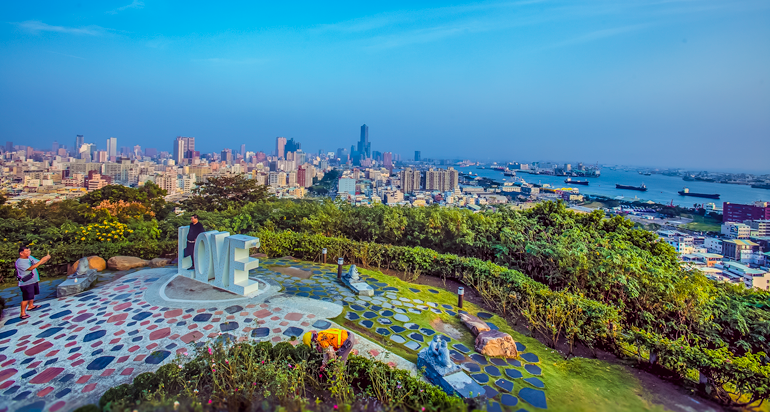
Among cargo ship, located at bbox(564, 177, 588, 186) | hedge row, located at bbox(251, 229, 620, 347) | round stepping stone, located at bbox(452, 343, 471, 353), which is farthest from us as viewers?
cargo ship, located at bbox(564, 177, 588, 186)

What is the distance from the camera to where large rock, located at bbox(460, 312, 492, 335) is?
181 inches

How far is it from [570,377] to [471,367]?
1049mm

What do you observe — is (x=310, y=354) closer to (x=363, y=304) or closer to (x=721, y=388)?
(x=363, y=304)

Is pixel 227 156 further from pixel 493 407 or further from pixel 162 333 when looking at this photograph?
pixel 493 407

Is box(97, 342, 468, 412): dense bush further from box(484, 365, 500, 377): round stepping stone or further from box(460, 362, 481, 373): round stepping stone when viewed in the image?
box(484, 365, 500, 377): round stepping stone

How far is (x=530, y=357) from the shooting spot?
4.09 meters

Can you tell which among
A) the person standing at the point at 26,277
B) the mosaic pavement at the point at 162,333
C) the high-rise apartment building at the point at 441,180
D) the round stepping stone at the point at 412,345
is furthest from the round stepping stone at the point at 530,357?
the high-rise apartment building at the point at 441,180

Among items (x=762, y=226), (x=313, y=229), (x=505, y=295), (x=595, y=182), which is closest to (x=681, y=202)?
(x=762, y=226)

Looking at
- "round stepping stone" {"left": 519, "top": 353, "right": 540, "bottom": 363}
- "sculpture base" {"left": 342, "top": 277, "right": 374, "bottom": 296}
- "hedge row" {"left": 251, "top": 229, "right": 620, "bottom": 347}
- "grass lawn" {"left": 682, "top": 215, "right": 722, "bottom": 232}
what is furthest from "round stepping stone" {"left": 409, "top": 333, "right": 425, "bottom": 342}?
"grass lawn" {"left": 682, "top": 215, "right": 722, "bottom": 232}

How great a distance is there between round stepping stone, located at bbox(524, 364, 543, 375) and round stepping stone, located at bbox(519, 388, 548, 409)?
0.38 metres

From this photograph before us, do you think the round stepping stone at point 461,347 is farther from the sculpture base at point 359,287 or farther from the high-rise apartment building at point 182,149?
the high-rise apartment building at point 182,149

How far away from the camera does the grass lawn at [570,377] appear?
10.5ft

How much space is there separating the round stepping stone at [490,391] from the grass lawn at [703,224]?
44.2 ft

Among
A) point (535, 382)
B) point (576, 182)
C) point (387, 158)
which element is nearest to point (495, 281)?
point (535, 382)
